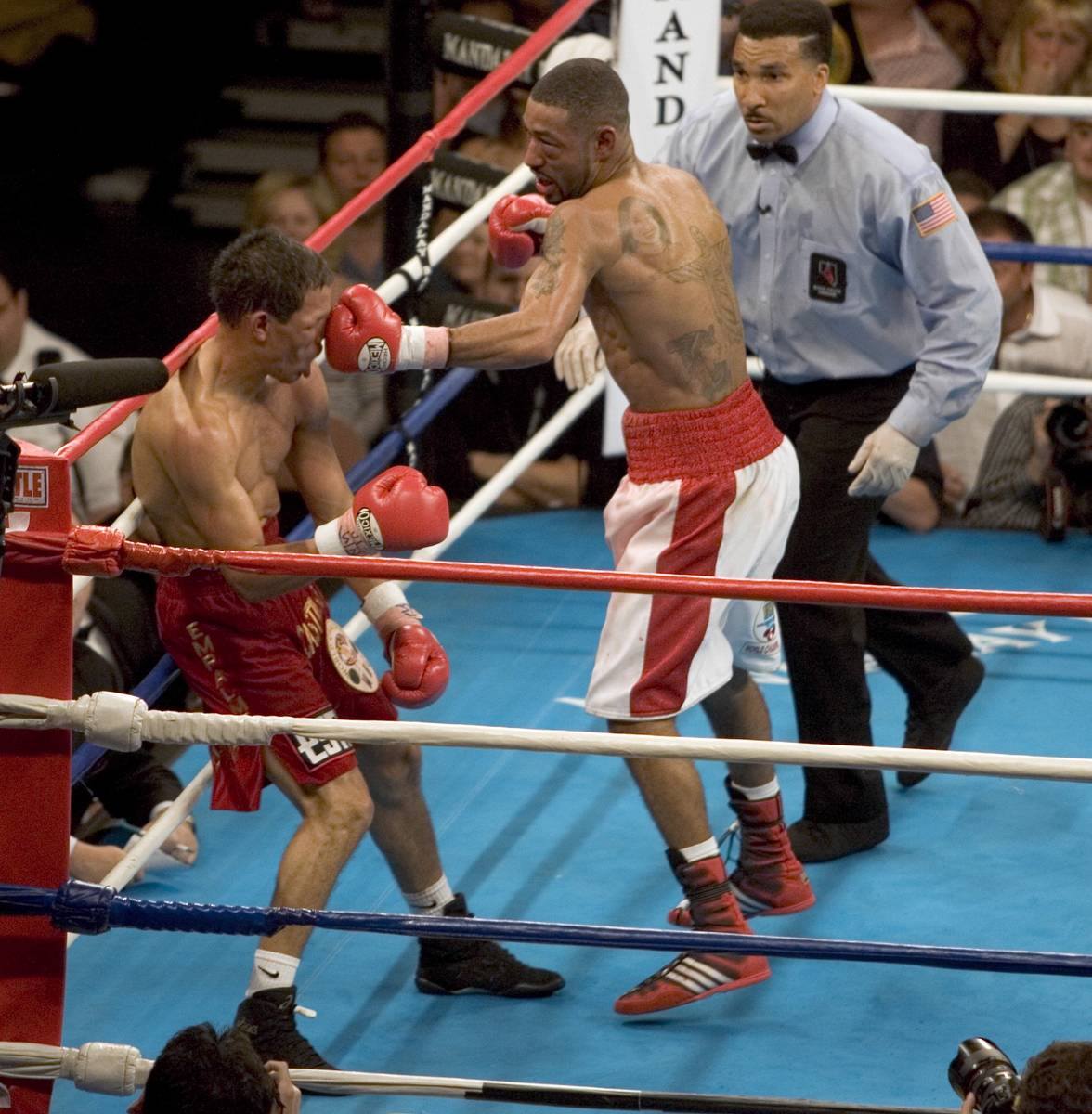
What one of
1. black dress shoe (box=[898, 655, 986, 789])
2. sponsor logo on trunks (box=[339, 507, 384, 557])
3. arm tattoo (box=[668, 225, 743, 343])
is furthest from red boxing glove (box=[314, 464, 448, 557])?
black dress shoe (box=[898, 655, 986, 789])

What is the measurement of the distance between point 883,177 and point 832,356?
0.31m

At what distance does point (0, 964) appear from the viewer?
2.11 m

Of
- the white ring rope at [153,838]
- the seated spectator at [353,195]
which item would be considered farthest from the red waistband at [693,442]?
the seated spectator at [353,195]

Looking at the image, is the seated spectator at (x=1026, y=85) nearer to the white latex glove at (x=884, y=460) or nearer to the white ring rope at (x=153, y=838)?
the white latex glove at (x=884, y=460)

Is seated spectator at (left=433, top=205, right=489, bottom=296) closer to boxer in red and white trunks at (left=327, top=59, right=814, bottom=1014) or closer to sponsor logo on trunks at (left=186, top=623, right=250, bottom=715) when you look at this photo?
boxer in red and white trunks at (left=327, top=59, right=814, bottom=1014)

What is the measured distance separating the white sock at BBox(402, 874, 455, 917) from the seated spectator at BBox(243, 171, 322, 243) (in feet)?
9.06

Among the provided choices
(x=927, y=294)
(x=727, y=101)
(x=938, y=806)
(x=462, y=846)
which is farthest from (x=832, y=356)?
(x=462, y=846)

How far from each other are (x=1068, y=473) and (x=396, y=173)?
1929 millimetres

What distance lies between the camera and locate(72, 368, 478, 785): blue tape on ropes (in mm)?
2639

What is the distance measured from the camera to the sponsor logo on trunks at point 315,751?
270 centimetres

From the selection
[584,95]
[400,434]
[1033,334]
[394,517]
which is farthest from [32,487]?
[1033,334]

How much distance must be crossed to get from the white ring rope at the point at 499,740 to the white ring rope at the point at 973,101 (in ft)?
6.94

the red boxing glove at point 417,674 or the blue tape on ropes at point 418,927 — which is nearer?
the blue tape on ropes at point 418,927

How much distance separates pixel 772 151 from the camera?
3.27 m
